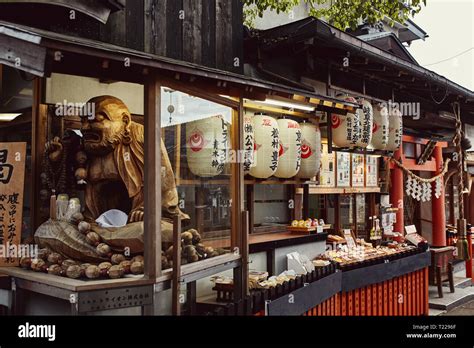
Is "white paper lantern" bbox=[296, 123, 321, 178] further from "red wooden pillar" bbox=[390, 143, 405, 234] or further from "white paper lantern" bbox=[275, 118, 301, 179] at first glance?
"red wooden pillar" bbox=[390, 143, 405, 234]

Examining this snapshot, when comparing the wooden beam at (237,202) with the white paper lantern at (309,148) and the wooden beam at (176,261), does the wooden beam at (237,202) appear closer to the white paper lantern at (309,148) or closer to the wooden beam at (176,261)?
the wooden beam at (176,261)

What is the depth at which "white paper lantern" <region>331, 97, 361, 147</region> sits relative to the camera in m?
8.92

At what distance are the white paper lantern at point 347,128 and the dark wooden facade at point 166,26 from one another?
217 cm

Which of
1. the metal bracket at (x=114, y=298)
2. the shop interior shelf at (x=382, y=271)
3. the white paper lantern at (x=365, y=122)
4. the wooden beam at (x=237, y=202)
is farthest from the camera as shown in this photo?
the white paper lantern at (x=365, y=122)

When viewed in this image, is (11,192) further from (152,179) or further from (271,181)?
(271,181)

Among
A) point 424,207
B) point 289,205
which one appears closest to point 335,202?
point 289,205

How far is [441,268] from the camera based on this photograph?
13016 millimetres

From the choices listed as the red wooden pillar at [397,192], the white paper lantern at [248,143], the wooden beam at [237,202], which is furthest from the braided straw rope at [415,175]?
the wooden beam at [237,202]

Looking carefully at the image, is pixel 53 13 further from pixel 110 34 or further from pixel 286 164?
pixel 286 164

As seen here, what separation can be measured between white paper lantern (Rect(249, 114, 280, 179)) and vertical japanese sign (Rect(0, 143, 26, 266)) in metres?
3.61

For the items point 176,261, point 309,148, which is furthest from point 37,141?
point 309,148

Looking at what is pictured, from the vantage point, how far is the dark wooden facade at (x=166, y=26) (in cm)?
577

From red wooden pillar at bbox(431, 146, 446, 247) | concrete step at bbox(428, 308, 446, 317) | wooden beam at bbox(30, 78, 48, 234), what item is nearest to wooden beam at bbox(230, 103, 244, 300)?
wooden beam at bbox(30, 78, 48, 234)
